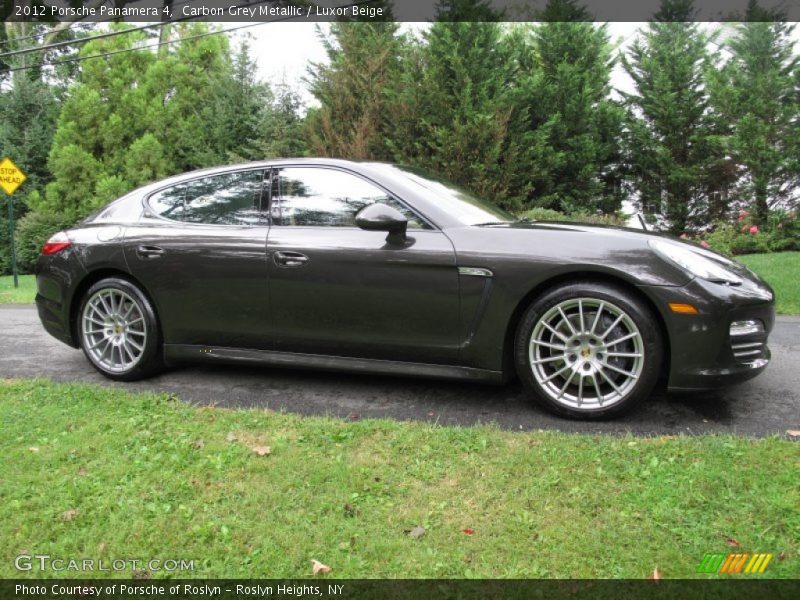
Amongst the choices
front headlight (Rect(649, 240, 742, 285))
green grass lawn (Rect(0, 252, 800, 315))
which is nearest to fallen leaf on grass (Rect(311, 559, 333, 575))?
front headlight (Rect(649, 240, 742, 285))

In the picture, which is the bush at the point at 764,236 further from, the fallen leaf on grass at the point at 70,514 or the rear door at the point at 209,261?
the fallen leaf on grass at the point at 70,514

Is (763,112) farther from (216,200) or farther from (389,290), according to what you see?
(216,200)

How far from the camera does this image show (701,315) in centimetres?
313

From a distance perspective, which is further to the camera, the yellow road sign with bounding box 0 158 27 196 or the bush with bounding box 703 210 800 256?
the yellow road sign with bounding box 0 158 27 196

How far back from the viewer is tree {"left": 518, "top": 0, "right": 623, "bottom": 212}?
47.0ft

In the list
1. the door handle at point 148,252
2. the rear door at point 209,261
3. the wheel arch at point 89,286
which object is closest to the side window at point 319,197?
the rear door at point 209,261

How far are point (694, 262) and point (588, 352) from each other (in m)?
0.72

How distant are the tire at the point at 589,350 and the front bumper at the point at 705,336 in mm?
92

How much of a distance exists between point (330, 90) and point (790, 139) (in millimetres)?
10662

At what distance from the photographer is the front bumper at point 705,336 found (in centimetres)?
313

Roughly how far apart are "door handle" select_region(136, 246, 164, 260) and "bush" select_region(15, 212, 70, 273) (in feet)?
57.0

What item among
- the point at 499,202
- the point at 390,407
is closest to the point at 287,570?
the point at 390,407

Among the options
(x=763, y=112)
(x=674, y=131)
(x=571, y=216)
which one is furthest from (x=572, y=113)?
(x=763, y=112)

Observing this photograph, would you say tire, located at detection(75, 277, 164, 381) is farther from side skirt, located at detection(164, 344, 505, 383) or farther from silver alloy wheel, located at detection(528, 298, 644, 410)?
silver alloy wheel, located at detection(528, 298, 644, 410)
